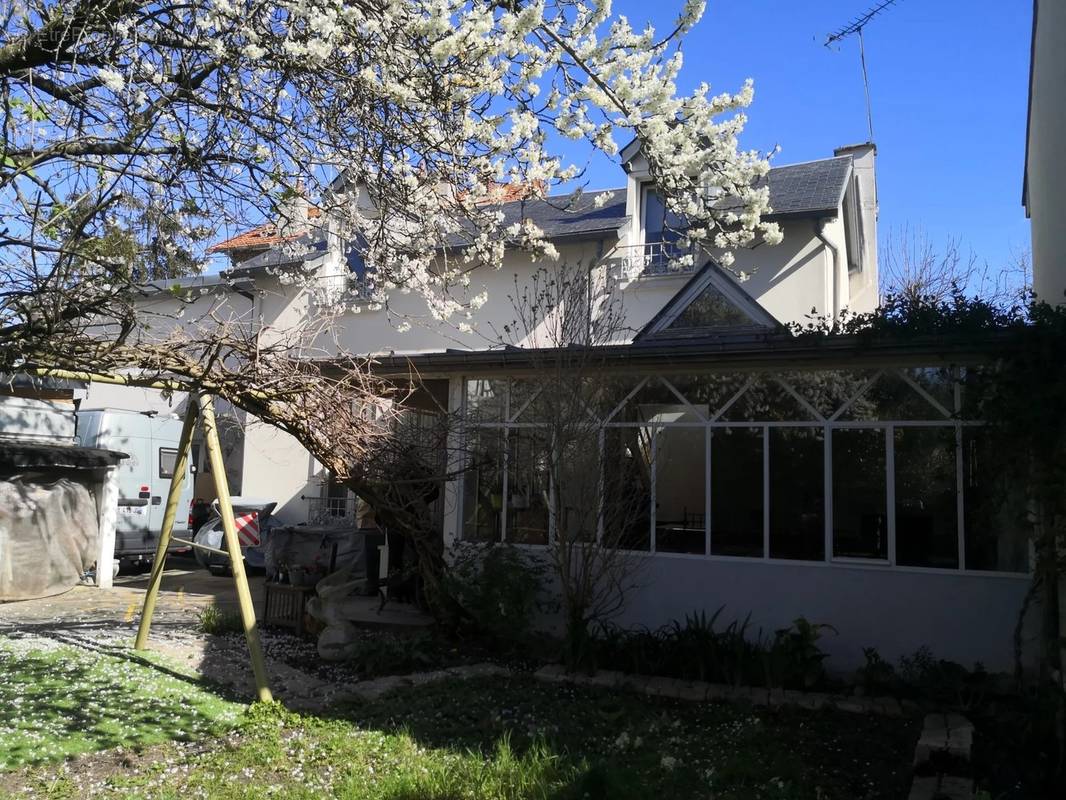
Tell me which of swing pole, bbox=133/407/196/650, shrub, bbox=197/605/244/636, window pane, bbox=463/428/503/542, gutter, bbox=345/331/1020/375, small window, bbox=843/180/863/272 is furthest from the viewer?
small window, bbox=843/180/863/272

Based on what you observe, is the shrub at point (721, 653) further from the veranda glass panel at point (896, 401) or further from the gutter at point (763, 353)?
the gutter at point (763, 353)

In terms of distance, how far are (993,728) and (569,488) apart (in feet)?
12.8

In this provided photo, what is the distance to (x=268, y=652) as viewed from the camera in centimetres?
877

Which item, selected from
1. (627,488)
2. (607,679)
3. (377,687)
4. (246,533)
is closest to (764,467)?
(627,488)

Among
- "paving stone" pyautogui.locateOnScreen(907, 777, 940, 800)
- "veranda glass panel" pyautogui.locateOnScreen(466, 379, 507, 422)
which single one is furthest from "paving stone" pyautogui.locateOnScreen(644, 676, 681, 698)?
"veranda glass panel" pyautogui.locateOnScreen(466, 379, 507, 422)

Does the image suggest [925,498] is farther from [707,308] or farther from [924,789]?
[707,308]

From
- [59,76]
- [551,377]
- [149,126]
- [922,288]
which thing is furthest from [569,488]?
[922,288]

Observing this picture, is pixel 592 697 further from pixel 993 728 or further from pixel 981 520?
pixel 981 520

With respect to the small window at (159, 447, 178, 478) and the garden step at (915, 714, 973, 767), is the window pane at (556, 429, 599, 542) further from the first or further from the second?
the small window at (159, 447, 178, 478)

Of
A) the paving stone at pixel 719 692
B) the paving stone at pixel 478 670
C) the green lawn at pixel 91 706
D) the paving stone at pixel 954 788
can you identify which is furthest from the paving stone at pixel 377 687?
the paving stone at pixel 954 788

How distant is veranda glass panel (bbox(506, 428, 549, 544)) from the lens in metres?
8.44

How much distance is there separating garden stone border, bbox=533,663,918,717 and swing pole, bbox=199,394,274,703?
8.11 feet

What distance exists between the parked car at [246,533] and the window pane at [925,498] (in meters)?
10.3

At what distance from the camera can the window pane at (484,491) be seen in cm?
915
